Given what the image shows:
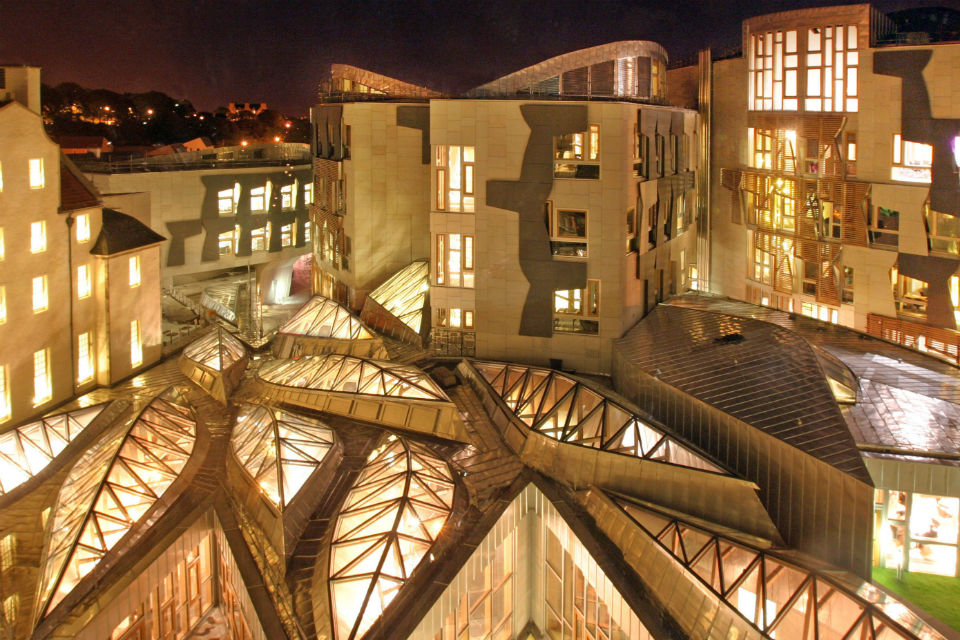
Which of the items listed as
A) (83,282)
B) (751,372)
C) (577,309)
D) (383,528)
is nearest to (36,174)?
(83,282)

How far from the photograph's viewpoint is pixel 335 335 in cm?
3903

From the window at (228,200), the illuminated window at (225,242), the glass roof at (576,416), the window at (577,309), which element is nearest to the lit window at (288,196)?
the window at (228,200)

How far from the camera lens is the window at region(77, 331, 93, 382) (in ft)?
121

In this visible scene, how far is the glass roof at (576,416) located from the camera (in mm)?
24797

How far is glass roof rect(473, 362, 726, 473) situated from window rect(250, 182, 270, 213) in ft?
119

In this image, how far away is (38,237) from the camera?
110 ft

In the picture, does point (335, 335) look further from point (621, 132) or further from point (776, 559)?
point (776, 559)

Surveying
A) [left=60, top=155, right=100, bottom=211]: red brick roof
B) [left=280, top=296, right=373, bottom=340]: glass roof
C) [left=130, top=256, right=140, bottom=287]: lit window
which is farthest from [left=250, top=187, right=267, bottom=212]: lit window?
[left=60, top=155, right=100, bottom=211]: red brick roof

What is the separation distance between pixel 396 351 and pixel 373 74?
1862 centimetres

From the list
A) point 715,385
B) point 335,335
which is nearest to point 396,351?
point 335,335

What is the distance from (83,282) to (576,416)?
22064 mm

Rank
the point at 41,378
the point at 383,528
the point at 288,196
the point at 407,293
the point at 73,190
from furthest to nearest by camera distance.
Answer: the point at 288,196 → the point at 407,293 → the point at 73,190 → the point at 41,378 → the point at 383,528

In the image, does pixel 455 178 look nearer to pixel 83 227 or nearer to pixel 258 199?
pixel 83 227

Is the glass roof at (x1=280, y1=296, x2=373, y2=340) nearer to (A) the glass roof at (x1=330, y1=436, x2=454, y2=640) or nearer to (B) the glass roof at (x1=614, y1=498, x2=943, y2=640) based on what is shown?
(A) the glass roof at (x1=330, y1=436, x2=454, y2=640)
